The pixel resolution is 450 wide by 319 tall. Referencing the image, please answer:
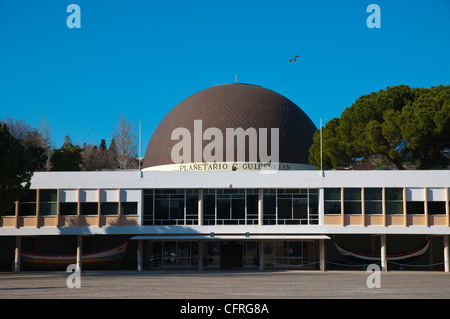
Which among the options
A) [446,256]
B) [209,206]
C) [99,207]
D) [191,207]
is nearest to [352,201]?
[446,256]

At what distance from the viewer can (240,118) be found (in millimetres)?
37875

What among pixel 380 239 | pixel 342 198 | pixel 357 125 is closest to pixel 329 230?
pixel 342 198

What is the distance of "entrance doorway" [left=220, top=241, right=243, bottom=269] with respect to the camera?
31.8 metres

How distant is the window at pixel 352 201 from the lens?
3023 centimetres

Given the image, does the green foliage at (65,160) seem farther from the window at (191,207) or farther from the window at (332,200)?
the window at (332,200)

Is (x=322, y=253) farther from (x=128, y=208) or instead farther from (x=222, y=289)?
A: (x=222, y=289)

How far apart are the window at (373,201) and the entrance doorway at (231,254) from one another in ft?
25.1

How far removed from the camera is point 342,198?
30234 mm

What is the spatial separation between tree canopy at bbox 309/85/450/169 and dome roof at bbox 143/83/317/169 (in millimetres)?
1911

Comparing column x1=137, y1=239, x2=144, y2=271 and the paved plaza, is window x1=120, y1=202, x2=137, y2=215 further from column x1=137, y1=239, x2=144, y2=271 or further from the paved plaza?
the paved plaza

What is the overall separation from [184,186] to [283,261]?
7.34 meters

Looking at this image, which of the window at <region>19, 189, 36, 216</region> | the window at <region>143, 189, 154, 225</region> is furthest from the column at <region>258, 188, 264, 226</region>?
the window at <region>19, 189, 36, 216</region>
